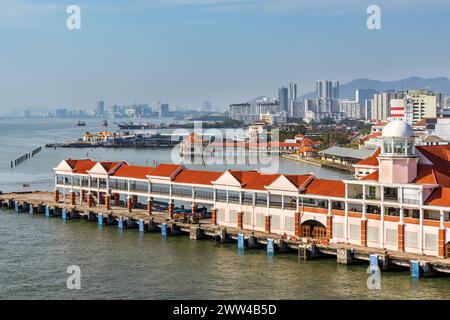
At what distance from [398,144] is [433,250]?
15.2 ft

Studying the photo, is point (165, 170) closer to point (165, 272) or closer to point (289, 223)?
point (289, 223)

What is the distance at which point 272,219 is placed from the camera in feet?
109

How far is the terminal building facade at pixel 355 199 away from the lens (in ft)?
91.9

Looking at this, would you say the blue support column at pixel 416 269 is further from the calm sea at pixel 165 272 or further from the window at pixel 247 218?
the window at pixel 247 218

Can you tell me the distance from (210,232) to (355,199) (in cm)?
734

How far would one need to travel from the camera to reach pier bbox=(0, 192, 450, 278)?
27109 mm

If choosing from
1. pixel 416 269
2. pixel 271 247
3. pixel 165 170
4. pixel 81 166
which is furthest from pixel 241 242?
pixel 81 166

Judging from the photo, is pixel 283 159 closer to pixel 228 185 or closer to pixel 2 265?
pixel 228 185

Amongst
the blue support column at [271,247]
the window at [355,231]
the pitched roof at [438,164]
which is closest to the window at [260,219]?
the blue support column at [271,247]

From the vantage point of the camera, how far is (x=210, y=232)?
33906mm

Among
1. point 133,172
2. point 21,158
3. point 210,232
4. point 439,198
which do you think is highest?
point 133,172

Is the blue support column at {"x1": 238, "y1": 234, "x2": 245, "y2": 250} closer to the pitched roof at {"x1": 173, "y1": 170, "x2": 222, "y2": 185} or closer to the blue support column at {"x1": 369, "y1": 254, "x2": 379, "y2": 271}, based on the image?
the pitched roof at {"x1": 173, "y1": 170, "x2": 222, "y2": 185}

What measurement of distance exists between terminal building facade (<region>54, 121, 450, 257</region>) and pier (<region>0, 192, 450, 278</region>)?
2.06ft
